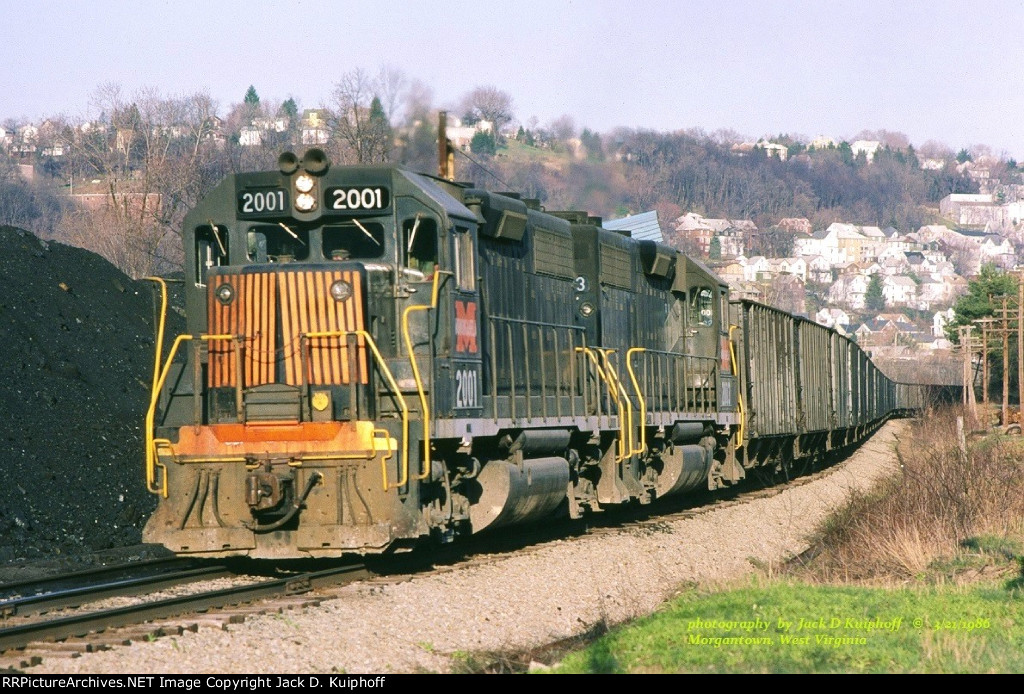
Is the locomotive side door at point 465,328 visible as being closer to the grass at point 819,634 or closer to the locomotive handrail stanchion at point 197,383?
the locomotive handrail stanchion at point 197,383

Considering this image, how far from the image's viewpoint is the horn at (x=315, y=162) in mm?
11930

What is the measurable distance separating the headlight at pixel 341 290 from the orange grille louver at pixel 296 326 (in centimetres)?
4

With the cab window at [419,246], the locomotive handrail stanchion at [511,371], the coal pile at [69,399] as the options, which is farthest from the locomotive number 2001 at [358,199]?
the coal pile at [69,399]

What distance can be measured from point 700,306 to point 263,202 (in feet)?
34.1

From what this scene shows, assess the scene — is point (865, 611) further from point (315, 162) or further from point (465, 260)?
point (315, 162)

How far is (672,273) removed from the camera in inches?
811

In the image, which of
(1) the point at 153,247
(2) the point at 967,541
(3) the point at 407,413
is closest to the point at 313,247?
(3) the point at 407,413

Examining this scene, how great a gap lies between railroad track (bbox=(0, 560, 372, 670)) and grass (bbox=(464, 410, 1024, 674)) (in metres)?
2.15

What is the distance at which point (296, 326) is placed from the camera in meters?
11.6

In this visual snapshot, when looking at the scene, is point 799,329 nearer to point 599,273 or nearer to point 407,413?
point 599,273

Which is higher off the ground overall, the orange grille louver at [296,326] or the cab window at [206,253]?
the cab window at [206,253]

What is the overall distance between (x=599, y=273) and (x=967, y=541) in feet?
18.6

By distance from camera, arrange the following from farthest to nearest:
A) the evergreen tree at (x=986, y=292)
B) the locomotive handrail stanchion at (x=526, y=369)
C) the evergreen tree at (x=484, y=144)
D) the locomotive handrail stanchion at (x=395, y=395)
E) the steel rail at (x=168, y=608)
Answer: the evergreen tree at (x=986, y=292), the evergreen tree at (x=484, y=144), the locomotive handrail stanchion at (x=526, y=369), the locomotive handrail stanchion at (x=395, y=395), the steel rail at (x=168, y=608)
